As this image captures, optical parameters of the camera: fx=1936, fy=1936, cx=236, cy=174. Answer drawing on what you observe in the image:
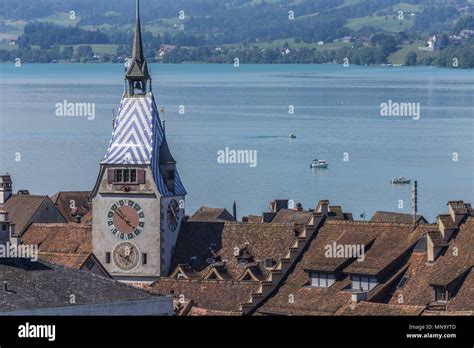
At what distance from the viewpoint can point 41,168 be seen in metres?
152

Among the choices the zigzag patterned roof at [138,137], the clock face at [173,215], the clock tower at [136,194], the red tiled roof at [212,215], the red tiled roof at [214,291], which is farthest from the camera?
the red tiled roof at [212,215]

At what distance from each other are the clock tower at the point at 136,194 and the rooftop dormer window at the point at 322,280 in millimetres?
10221

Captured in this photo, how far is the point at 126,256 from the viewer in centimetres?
6538

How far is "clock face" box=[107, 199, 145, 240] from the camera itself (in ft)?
217

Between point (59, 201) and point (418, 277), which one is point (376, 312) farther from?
point (59, 201)

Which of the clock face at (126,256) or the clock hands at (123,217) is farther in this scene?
the clock hands at (123,217)

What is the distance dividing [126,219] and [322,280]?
12.8 m

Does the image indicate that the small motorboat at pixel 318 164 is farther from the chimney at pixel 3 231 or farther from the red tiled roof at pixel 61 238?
the chimney at pixel 3 231

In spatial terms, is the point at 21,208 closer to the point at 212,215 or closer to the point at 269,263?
the point at 212,215

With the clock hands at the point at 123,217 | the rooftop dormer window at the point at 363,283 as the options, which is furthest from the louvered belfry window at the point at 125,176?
the rooftop dormer window at the point at 363,283

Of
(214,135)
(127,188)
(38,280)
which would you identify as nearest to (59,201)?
(127,188)

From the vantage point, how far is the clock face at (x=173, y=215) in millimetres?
66188

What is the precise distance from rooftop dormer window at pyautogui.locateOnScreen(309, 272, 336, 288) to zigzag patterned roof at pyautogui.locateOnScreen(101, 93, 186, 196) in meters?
11.6

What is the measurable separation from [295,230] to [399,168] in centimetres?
9577
